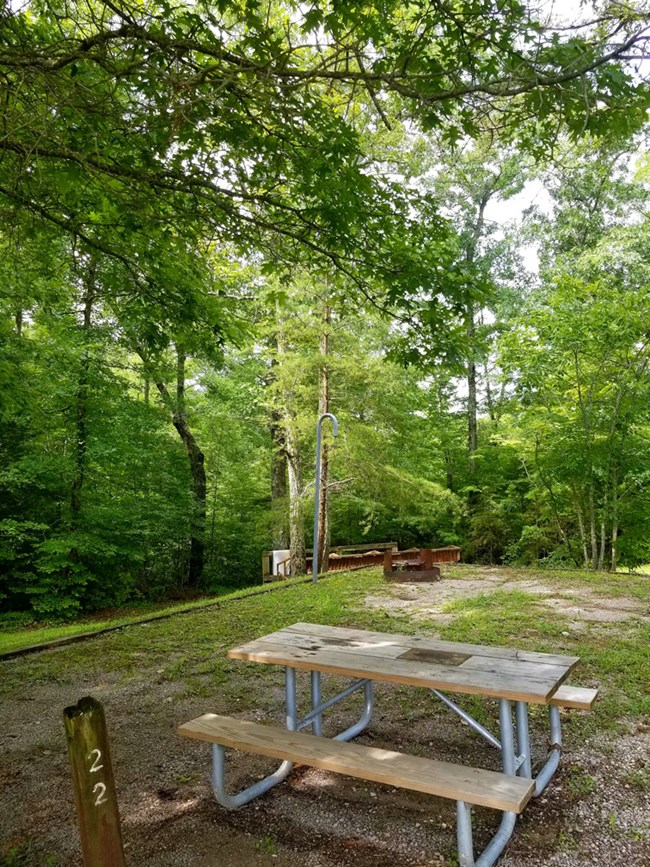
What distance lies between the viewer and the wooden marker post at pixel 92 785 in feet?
4.33

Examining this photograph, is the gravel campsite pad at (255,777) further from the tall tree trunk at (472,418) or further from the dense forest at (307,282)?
the tall tree trunk at (472,418)

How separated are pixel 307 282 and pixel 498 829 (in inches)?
295

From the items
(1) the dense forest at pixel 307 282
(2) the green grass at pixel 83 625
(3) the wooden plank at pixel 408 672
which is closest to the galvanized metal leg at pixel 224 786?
(3) the wooden plank at pixel 408 672

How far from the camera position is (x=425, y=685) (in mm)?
2209

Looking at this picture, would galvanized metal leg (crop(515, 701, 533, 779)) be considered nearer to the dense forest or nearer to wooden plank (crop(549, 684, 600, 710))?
wooden plank (crop(549, 684, 600, 710))

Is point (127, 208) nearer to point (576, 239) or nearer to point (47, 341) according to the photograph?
point (47, 341)

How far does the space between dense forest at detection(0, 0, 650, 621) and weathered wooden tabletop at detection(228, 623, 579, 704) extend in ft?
7.21

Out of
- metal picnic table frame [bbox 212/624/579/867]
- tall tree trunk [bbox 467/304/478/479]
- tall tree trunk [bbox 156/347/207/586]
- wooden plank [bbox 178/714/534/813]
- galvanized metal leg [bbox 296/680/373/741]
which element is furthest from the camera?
tall tree trunk [bbox 467/304/478/479]

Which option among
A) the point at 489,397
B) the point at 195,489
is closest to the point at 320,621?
the point at 195,489

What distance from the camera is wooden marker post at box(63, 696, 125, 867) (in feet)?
4.33

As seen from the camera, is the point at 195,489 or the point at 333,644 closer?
the point at 333,644

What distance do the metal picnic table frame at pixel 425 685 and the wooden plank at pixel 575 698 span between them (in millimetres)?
119

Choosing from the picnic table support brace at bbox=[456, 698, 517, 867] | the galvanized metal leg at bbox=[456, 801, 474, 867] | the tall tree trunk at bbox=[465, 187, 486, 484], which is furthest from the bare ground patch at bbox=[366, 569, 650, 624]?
the tall tree trunk at bbox=[465, 187, 486, 484]

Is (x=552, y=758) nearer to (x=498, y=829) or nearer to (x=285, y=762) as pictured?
(x=498, y=829)
